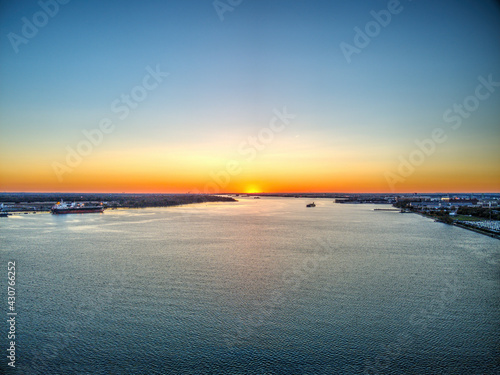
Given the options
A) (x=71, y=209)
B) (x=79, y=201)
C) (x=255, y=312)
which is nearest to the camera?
(x=255, y=312)

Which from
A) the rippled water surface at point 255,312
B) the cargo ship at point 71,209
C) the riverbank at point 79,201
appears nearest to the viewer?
the rippled water surface at point 255,312

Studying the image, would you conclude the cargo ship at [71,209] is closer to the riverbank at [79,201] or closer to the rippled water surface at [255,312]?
the riverbank at [79,201]

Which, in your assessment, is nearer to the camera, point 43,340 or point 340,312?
A: point 43,340

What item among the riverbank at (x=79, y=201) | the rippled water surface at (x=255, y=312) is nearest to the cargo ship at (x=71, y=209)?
the riverbank at (x=79, y=201)

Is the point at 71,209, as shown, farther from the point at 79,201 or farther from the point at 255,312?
the point at 255,312

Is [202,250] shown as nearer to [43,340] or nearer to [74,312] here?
[74,312]

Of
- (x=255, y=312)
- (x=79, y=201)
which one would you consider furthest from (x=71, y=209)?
(x=255, y=312)

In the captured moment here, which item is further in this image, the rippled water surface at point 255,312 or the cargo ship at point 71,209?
the cargo ship at point 71,209

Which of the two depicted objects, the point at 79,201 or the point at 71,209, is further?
the point at 79,201

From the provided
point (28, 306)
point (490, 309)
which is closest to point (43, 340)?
point (28, 306)
